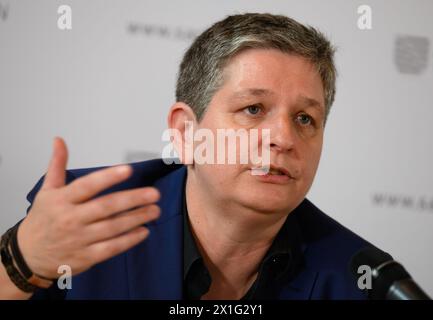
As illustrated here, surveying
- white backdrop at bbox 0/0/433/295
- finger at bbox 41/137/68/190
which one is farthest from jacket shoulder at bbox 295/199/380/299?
Result: finger at bbox 41/137/68/190

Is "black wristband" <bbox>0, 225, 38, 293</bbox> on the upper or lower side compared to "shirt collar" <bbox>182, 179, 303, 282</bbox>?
upper

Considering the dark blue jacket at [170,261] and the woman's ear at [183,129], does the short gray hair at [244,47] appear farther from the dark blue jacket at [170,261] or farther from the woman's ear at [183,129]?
the dark blue jacket at [170,261]

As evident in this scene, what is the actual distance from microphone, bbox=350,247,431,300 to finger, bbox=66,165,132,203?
42 centimetres

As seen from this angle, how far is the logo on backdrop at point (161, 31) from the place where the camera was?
5.93 ft

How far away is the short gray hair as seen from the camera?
3.77 feet

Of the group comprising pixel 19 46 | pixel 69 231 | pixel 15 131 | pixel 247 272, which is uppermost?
pixel 19 46

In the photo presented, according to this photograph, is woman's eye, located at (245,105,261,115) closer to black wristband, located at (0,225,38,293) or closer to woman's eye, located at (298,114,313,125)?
woman's eye, located at (298,114,313,125)

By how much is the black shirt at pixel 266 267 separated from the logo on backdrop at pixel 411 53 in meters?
0.88

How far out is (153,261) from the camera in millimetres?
1195

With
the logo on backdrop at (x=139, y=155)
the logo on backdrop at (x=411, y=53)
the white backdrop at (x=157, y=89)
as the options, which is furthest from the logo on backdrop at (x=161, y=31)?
the logo on backdrop at (x=411, y=53)

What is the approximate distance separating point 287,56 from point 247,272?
0.51 m

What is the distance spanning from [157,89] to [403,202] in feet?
3.08
